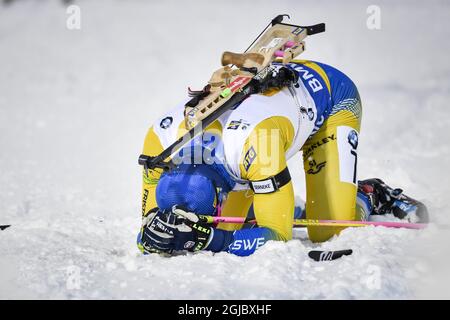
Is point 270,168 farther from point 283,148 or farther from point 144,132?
point 144,132

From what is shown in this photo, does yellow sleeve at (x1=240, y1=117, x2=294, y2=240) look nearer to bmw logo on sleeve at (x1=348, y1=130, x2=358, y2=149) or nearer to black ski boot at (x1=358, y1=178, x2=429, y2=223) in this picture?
bmw logo on sleeve at (x1=348, y1=130, x2=358, y2=149)

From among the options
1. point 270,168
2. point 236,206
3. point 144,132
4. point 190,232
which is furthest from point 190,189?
point 144,132

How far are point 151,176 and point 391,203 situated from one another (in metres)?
2.31

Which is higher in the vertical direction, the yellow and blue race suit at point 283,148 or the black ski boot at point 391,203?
the yellow and blue race suit at point 283,148

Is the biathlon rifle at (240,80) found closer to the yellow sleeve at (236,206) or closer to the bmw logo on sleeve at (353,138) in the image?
the bmw logo on sleeve at (353,138)

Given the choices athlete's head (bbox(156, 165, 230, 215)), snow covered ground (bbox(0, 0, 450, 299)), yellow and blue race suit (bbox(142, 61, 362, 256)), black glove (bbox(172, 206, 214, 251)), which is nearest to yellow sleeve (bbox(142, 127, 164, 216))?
yellow and blue race suit (bbox(142, 61, 362, 256))

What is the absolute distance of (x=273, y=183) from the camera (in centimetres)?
480

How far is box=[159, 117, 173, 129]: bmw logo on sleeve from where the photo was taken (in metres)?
5.16

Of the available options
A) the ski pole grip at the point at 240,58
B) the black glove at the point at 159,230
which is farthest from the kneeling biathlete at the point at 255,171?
the ski pole grip at the point at 240,58

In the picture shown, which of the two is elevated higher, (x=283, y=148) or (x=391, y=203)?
(x=283, y=148)

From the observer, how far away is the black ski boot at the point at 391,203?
6086 mm

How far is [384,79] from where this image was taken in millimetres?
12602

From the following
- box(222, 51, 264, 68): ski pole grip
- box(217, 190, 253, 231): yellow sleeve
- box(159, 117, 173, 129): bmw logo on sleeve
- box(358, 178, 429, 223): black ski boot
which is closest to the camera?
box(159, 117, 173, 129): bmw logo on sleeve

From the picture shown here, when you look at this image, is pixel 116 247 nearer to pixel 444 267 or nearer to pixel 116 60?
pixel 444 267
